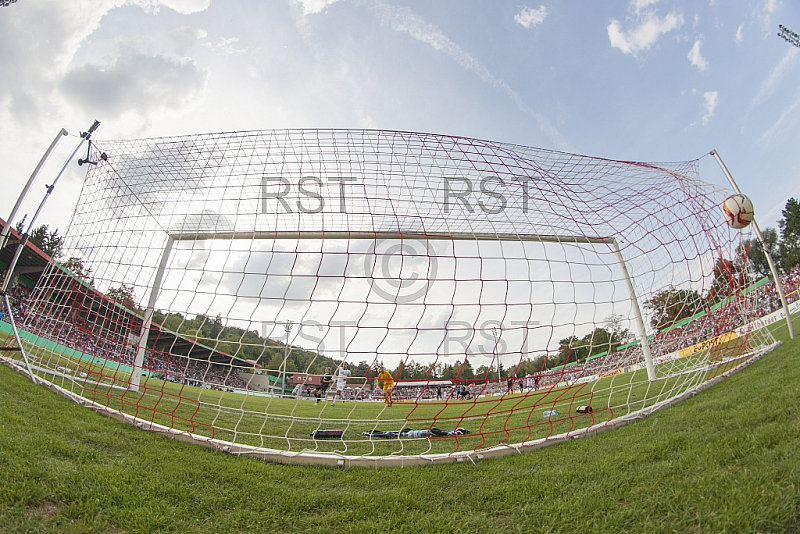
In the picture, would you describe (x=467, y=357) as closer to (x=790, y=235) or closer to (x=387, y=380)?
(x=387, y=380)

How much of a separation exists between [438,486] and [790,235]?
6341 centimetres

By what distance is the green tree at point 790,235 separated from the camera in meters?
42.0

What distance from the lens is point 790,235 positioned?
4481 centimetres

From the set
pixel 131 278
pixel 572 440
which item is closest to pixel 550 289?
pixel 572 440

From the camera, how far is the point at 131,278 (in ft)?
16.4

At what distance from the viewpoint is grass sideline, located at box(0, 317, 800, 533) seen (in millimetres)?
1875

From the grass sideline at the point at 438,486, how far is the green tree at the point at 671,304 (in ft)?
6.11

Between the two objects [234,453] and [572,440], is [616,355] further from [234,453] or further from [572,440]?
[234,453]

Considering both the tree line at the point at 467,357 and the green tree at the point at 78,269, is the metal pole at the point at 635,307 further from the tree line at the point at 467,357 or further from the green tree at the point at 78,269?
the green tree at the point at 78,269

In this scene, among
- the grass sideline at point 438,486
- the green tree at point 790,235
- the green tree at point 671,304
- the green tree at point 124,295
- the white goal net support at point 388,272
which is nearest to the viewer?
the grass sideline at point 438,486

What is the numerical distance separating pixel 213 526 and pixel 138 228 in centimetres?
448

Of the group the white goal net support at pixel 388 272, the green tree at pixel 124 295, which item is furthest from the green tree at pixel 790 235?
the green tree at pixel 124 295

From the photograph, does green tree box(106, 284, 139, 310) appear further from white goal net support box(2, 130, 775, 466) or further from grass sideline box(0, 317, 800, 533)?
grass sideline box(0, 317, 800, 533)

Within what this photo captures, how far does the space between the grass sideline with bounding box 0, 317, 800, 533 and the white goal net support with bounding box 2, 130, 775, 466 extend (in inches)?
19.7
